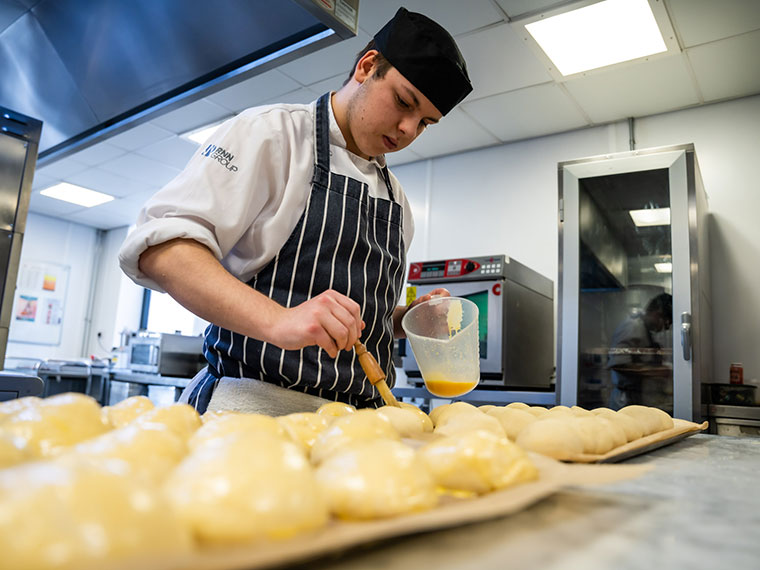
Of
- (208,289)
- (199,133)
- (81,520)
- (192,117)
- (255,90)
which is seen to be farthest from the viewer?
(199,133)

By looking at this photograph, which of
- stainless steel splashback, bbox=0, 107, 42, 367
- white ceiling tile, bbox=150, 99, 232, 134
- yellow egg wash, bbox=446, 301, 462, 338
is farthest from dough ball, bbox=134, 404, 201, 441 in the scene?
white ceiling tile, bbox=150, 99, 232, 134

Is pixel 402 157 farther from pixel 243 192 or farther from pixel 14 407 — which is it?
pixel 14 407

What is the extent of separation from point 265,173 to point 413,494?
0.98 meters

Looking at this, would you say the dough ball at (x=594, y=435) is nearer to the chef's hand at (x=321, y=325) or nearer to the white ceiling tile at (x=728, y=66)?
the chef's hand at (x=321, y=325)

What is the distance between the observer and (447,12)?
8.52 feet

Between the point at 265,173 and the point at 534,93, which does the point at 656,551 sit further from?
the point at 534,93

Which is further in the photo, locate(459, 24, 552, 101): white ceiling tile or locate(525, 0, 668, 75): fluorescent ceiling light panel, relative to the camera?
locate(459, 24, 552, 101): white ceiling tile

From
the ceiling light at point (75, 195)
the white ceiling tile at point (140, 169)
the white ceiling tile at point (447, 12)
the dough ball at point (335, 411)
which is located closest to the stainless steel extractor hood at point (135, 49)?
the dough ball at point (335, 411)

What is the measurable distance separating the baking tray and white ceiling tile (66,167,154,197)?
4996 millimetres

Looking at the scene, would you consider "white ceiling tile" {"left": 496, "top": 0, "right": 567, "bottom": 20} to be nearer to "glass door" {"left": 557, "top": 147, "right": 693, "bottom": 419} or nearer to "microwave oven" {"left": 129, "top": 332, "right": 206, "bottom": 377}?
"glass door" {"left": 557, "top": 147, "right": 693, "bottom": 419}

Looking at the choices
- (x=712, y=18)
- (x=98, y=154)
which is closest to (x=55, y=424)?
(x=712, y=18)

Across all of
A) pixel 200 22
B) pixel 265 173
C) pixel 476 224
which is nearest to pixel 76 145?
pixel 200 22

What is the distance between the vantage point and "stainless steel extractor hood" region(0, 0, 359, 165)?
1404 mm

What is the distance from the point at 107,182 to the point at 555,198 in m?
3.99
